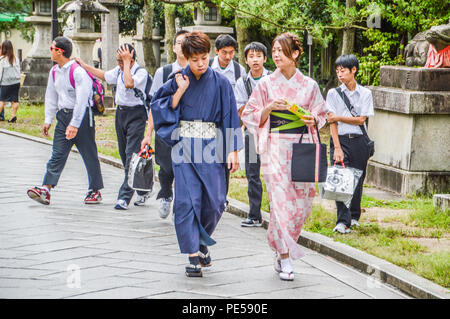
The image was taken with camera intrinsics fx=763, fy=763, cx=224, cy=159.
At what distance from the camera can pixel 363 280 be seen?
5.73 meters

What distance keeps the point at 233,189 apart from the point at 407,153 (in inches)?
85.9

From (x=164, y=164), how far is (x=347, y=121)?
1.91 m

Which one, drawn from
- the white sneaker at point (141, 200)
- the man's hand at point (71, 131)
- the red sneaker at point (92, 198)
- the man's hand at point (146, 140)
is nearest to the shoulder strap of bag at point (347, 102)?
the man's hand at point (146, 140)

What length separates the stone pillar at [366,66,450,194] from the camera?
910 cm

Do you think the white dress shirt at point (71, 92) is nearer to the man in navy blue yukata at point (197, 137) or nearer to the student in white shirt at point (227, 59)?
the student in white shirt at point (227, 59)

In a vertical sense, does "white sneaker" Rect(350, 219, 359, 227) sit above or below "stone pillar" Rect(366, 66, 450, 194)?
below

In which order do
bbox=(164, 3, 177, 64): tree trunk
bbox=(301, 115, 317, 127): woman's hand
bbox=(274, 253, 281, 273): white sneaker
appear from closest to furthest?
bbox=(301, 115, 317, 127): woman's hand < bbox=(274, 253, 281, 273): white sneaker < bbox=(164, 3, 177, 64): tree trunk

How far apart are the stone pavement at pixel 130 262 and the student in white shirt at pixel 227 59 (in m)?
1.55

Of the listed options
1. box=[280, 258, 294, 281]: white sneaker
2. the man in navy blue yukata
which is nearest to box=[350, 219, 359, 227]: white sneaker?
box=[280, 258, 294, 281]: white sneaker

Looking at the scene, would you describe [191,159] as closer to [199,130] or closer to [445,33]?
[199,130]

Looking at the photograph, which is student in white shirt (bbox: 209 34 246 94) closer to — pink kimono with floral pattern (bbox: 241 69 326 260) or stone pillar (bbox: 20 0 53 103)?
pink kimono with floral pattern (bbox: 241 69 326 260)

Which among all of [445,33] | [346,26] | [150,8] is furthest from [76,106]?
[150,8]

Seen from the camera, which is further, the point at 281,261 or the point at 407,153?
the point at 407,153

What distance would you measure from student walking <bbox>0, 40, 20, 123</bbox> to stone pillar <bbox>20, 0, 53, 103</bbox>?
4011 mm
